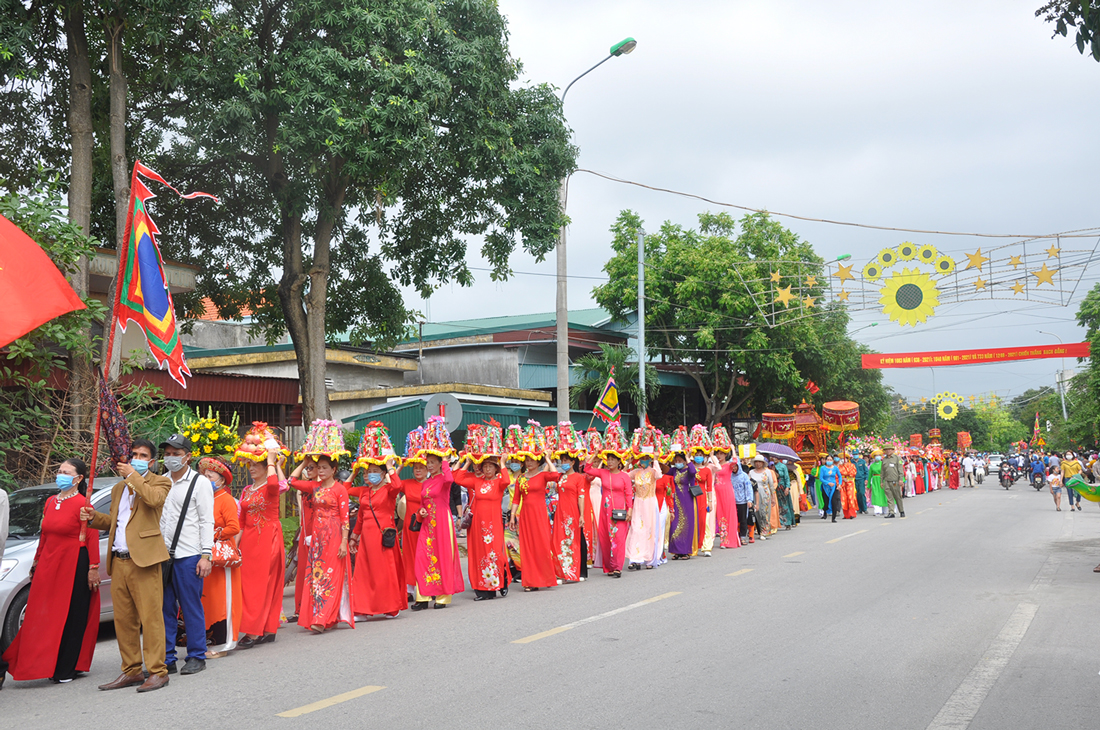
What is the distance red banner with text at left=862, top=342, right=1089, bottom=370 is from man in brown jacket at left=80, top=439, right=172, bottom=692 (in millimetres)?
39542

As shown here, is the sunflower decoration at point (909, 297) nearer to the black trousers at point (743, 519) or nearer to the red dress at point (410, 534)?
the black trousers at point (743, 519)

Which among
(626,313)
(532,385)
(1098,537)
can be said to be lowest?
(1098,537)

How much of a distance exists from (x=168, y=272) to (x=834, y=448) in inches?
826

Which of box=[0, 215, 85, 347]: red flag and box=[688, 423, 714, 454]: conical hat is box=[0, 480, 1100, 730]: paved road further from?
box=[688, 423, 714, 454]: conical hat

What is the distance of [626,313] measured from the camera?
35.5 m

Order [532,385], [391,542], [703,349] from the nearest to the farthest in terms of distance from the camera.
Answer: [391,542]
[532,385]
[703,349]

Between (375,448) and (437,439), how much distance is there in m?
0.92

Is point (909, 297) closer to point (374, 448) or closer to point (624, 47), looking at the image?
point (624, 47)

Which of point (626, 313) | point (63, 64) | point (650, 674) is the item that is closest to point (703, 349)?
point (626, 313)

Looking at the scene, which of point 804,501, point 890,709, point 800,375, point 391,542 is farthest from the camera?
point 800,375

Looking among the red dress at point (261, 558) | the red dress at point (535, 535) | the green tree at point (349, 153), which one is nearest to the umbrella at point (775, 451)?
the green tree at point (349, 153)

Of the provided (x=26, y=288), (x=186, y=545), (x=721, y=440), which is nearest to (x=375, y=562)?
(x=186, y=545)

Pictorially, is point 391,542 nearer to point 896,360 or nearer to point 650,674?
point 650,674

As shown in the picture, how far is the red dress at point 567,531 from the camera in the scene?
39.2 ft
